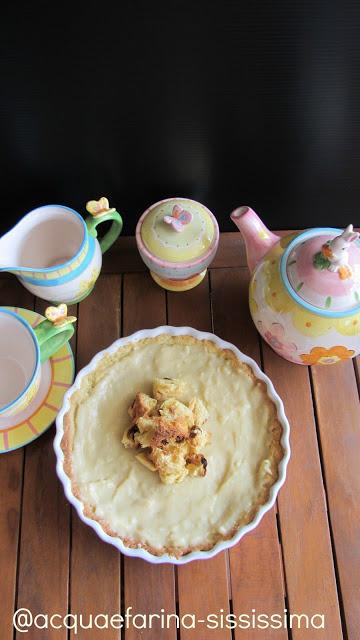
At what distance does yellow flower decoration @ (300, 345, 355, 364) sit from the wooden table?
89 millimetres

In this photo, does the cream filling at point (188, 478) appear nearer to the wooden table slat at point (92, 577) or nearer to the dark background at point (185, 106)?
the wooden table slat at point (92, 577)

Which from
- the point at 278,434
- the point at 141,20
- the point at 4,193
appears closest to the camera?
the point at 141,20

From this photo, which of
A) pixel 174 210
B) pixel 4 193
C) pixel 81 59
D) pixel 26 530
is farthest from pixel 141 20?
pixel 26 530

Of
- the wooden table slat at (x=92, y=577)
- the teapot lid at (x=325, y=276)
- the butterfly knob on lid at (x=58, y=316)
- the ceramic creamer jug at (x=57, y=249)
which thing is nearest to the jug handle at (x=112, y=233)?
the ceramic creamer jug at (x=57, y=249)

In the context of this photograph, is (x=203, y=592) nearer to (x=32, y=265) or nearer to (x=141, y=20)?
(x=32, y=265)

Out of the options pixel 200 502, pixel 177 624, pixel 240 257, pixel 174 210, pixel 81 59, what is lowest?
pixel 177 624

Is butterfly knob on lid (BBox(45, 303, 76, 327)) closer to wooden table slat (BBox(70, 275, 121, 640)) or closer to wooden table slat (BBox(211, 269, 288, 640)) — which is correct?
wooden table slat (BBox(70, 275, 121, 640))

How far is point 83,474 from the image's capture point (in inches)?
26.1

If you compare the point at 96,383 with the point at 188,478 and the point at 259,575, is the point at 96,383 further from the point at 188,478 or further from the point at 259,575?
the point at 259,575

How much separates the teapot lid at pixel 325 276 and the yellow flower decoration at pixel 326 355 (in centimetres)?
6

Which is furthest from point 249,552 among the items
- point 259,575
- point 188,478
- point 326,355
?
point 326,355

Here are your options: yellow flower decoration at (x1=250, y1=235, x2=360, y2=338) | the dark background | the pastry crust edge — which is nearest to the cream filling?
the pastry crust edge

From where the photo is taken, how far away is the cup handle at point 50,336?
672mm

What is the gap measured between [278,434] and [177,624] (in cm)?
26
